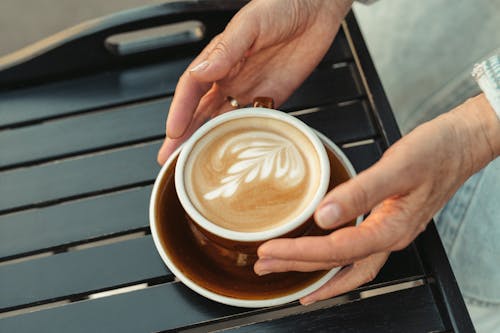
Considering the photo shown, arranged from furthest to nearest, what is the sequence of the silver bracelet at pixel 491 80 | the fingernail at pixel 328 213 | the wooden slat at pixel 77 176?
the wooden slat at pixel 77 176, the silver bracelet at pixel 491 80, the fingernail at pixel 328 213

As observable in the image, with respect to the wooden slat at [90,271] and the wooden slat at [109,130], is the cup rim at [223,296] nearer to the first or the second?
the wooden slat at [90,271]

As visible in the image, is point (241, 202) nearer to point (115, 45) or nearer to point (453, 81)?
point (115, 45)

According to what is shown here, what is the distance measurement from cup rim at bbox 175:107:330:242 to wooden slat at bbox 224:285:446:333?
158 mm

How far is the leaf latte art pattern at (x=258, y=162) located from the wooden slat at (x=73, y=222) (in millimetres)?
181

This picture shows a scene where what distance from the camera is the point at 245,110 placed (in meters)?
0.76

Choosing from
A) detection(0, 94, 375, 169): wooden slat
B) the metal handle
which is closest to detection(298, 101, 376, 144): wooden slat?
detection(0, 94, 375, 169): wooden slat

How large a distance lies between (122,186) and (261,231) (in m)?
0.29

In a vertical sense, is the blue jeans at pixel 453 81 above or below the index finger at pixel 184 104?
below

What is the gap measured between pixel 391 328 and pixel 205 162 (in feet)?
1.09

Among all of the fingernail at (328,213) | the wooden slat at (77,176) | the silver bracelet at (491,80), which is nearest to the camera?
the fingernail at (328,213)

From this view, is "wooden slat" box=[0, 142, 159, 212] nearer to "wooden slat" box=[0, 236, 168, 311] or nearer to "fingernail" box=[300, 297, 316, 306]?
"wooden slat" box=[0, 236, 168, 311]

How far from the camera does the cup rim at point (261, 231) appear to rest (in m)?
0.68

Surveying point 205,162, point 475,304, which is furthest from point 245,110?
point 475,304

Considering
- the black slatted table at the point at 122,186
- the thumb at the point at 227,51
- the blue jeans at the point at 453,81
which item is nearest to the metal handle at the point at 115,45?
the black slatted table at the point at 122,186
